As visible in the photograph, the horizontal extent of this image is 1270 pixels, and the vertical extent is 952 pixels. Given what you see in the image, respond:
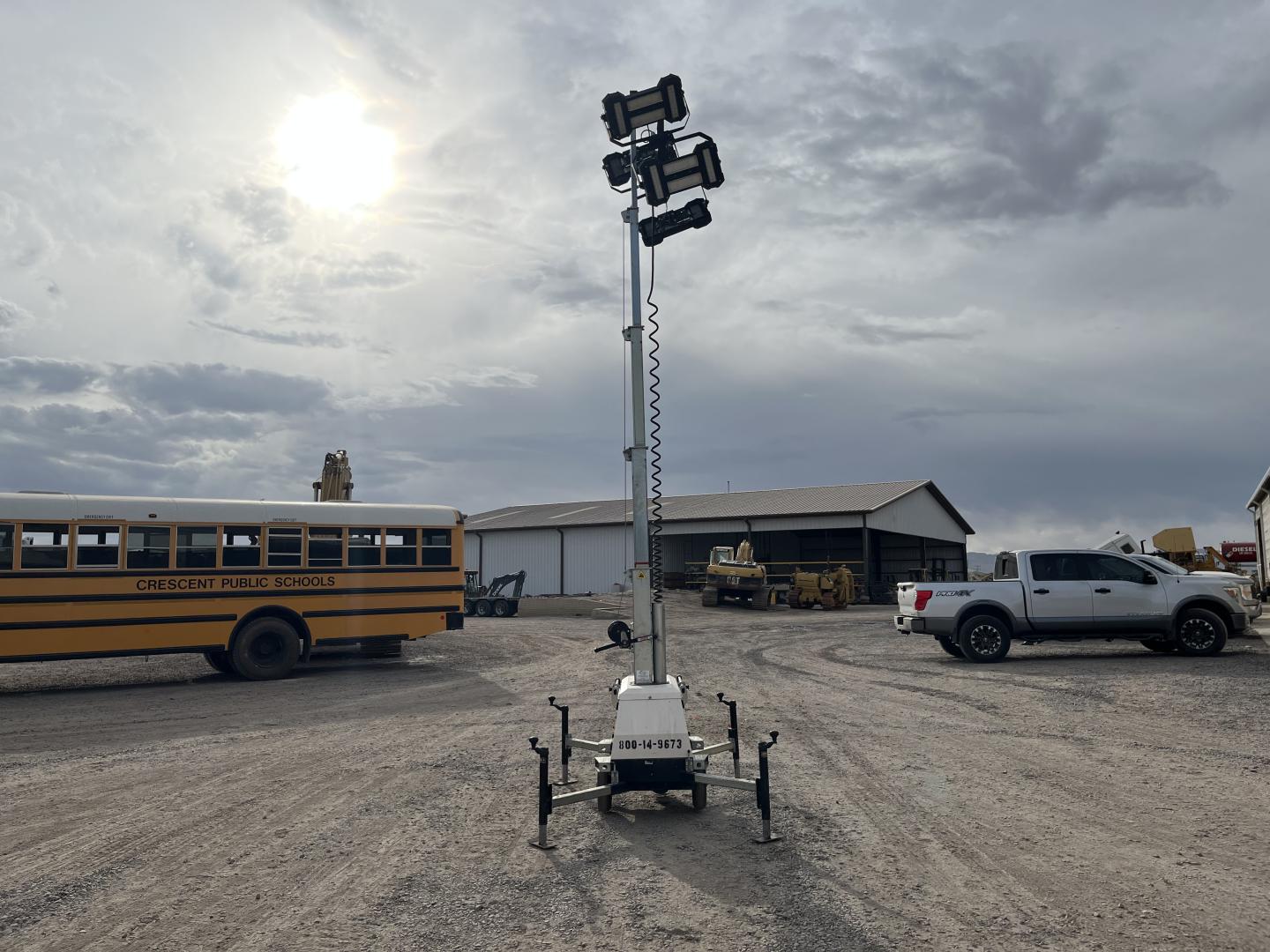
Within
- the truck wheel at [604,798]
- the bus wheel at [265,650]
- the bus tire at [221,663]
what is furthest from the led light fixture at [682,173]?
the bus tire at [221,663]

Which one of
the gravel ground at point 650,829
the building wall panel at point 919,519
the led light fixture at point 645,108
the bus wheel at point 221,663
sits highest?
the led light fixture at point 645,108

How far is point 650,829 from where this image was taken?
6.68 meters

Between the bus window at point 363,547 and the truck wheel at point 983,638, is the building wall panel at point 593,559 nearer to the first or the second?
the bus window at point 363,547

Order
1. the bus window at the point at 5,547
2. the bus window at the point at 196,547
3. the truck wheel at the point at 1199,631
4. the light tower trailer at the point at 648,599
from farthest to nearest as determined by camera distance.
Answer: the truck wheel at the point at 1199,631
the bus window at the point at 196,547
the bus window at the point at 5,547
the light tower trailer at the point at 648,599

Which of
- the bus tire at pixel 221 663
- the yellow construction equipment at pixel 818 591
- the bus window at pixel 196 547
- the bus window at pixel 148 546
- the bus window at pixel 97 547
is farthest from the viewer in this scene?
the yellow construction equipment at pixel 818 591

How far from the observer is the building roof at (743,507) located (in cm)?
4438

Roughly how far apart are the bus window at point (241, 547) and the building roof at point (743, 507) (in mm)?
30642

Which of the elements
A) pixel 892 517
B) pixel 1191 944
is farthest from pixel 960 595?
pixel 892 517

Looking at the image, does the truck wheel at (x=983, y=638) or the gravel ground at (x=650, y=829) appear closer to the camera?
the gravel ground at (x=650, y=829)

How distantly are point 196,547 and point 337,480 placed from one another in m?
4.95

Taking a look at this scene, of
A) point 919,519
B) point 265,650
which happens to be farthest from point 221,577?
point 919,519

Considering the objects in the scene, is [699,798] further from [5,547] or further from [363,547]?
[5,547]

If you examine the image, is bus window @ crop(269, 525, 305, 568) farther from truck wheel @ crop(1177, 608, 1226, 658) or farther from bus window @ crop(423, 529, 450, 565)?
truck wheel @ crop(1177, 608, 1226, 658)

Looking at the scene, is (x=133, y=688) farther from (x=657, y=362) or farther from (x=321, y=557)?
(x=657, y=362)
